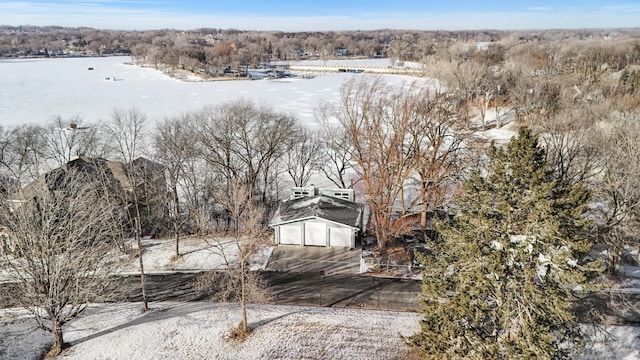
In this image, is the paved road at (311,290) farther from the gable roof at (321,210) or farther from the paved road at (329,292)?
the gable roof at (321,210)

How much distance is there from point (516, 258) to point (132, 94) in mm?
65202

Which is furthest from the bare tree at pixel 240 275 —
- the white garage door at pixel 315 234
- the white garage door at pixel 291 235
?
the white garage door at pixel 315 234

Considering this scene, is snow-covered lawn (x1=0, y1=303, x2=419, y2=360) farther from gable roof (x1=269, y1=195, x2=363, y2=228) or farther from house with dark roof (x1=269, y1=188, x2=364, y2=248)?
gable roof (x1=269, y1=195, x2=363, y2=228)

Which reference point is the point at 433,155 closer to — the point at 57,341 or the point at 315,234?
the point at 315,234

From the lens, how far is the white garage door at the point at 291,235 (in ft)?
77.1

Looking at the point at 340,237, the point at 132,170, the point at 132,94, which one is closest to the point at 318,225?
the point at 340,237

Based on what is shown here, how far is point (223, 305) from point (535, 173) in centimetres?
1291

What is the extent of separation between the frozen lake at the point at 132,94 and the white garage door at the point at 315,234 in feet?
80.5

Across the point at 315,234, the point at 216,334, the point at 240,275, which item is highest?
the point at 240,275

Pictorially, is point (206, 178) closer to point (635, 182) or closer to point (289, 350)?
point (289, 350)

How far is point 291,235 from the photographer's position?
23.6m

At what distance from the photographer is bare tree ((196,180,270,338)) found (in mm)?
16312

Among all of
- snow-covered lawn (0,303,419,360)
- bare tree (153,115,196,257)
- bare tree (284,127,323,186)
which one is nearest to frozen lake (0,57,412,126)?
bare tree (284,127,323,186)

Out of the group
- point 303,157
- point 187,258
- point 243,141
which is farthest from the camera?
point 303,157
